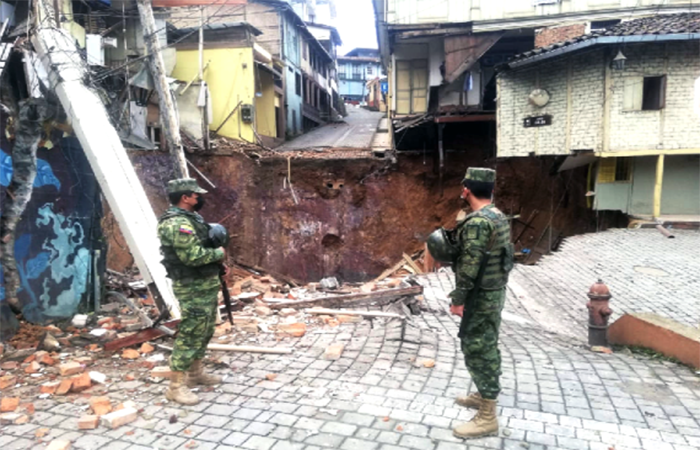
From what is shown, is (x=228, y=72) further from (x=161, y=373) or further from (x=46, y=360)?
(x=161, y=373)

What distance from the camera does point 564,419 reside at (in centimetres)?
363

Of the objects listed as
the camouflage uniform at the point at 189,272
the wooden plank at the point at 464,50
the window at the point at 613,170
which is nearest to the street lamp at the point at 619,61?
the window at the point at 613,170

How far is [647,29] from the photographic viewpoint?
12.7 meters

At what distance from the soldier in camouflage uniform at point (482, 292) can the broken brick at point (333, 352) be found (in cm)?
186

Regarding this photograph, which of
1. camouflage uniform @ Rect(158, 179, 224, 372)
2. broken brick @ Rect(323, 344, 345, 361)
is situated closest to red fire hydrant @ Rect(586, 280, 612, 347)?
broken brick @ Rect(323, 344, 345, 361)

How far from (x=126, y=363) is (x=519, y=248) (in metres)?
14.3

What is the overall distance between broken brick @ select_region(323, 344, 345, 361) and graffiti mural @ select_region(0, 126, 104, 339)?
Result: 3790 millimetres

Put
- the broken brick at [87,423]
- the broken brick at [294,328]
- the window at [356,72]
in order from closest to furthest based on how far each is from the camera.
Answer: the broken brick at [87,423], the broken brick at [294,328], the window at [356,72]

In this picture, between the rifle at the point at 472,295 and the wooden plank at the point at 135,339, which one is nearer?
the rifle at the point at 472,295

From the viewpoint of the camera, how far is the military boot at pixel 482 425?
10.9ft

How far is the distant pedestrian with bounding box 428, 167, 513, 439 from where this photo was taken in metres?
3.38

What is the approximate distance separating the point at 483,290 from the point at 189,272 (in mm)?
2495

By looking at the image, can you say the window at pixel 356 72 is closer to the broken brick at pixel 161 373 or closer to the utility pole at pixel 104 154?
the utility pole at pixel 104 154

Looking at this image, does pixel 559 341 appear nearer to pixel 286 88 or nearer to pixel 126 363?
pixel 126 363
